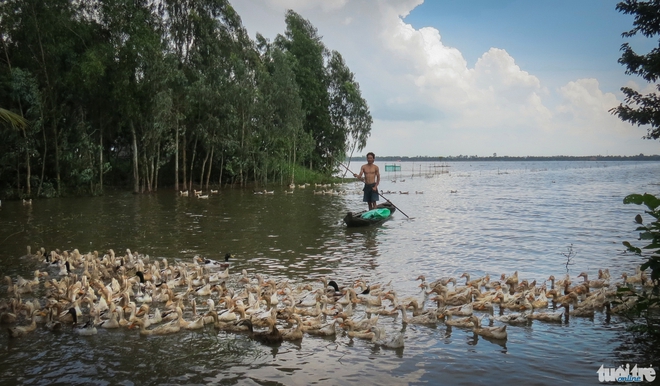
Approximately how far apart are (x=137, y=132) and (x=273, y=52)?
17.9 metres

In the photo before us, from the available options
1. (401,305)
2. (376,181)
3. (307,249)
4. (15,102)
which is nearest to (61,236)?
(307,249)

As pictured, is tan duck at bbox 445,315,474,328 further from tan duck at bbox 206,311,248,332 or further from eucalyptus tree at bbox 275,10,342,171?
eucalyptus tree at bbox 275,10,342,171

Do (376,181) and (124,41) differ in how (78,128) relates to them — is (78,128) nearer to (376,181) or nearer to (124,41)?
(124,41)

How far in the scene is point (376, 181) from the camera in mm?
22328

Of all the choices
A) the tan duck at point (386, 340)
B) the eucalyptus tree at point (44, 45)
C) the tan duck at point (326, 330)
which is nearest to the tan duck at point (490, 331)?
the tan duck at point (386, 340)

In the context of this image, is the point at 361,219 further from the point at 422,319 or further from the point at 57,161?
the point at 57,161

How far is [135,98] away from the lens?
113 ft

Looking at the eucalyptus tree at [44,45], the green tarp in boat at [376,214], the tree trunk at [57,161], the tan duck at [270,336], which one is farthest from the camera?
the tree trunk at [57,161]

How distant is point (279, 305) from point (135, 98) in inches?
1125

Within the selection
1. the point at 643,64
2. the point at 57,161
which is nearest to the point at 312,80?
the point at 57,161

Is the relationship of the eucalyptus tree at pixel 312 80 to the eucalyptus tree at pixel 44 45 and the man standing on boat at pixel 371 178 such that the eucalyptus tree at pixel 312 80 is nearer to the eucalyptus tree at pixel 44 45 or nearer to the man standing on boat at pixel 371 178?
the eucalyptus tree at pixel 44 45

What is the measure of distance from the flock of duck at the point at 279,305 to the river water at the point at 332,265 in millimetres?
219

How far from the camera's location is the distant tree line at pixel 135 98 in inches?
1208

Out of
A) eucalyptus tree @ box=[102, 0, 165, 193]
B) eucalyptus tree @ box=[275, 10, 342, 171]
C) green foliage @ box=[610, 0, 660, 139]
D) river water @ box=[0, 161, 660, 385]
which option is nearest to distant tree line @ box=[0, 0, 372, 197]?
eucalyptus tree @ box=[102, 0, 165, 193]
